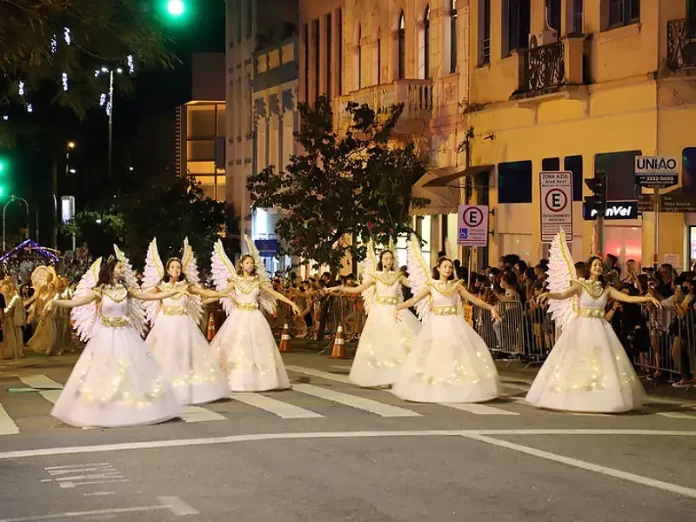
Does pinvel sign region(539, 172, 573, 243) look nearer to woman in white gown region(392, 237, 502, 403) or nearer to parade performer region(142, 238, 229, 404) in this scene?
woman in white gown region(392, 237, 502, 403)

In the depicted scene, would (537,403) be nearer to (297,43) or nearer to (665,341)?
(665,341)

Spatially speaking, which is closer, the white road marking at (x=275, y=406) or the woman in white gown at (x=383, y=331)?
the white road marking at (x=275, y=406)

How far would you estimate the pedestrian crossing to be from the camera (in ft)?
53.6

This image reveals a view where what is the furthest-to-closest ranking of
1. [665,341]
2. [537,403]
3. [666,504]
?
[665,341], [537,403], [666,504]

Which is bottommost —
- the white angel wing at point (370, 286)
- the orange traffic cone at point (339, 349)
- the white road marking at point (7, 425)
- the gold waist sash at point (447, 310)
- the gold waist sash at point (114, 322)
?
the white road marking at point (7, 425)

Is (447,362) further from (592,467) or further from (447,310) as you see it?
(592,467)

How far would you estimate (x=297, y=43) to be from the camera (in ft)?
175

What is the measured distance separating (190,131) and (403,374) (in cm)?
6719

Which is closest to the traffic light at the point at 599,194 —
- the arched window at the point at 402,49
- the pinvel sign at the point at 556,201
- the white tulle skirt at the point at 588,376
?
the pinvel sign at the point at 556,201

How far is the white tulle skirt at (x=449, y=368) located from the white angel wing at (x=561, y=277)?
107 cm

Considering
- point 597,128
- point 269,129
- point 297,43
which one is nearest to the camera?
point 597,128

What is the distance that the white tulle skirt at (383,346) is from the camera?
2023 centimetres

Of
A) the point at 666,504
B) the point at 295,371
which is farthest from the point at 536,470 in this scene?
the point at 295,371

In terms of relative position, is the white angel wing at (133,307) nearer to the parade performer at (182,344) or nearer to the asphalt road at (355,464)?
the parade performer at (182,344)
